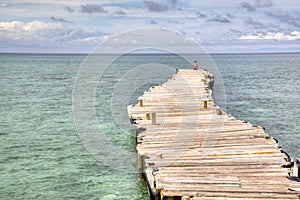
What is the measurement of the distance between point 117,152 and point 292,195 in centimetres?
1187

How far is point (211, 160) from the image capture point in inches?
490

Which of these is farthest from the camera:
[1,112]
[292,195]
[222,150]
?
[1,112]

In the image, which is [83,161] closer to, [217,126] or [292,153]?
[217,126]

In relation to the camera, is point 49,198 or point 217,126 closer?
point 49,198

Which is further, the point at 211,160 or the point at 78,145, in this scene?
the point at 78,145

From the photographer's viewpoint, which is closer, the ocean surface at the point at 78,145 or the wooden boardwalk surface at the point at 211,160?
the wooden boardwalk surface at the point at 211,160

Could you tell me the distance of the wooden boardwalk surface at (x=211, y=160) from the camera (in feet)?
33.8

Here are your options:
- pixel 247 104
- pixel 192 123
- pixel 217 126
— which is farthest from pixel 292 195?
pixel 247 104

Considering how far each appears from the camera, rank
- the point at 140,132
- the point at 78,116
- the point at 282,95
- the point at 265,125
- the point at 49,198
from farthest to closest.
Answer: the point at 282,95, the point at 78,116, the point at 265,125, the point at 140,132, the point at 49,198

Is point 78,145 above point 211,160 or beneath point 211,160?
beneath

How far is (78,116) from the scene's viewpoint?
31.7m

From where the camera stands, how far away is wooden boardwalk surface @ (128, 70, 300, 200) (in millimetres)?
10289

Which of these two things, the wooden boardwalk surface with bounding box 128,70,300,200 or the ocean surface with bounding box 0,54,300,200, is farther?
the ocean surface with bounding box 0,54,300,200

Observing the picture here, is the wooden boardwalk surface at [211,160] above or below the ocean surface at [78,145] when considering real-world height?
above
